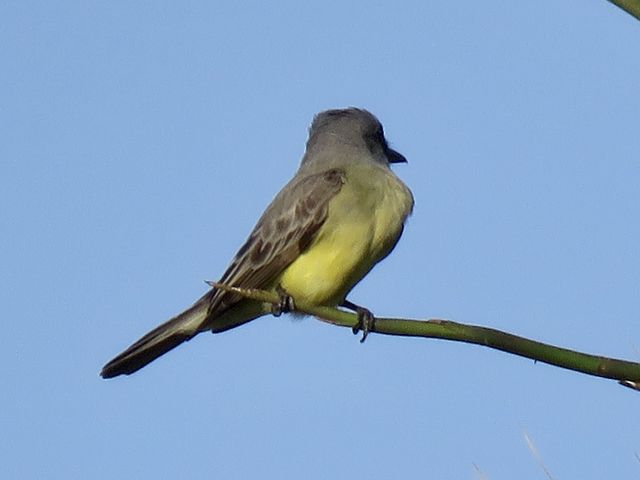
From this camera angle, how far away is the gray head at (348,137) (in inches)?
282

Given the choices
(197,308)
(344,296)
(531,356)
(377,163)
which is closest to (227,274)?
(197,308)

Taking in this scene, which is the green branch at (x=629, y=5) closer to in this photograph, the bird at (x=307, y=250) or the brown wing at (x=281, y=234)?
the bird at (x=307, y=250)

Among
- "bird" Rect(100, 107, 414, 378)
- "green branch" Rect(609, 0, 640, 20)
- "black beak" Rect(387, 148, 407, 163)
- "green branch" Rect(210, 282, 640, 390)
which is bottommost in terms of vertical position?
"green branch" Rect(210, 282, 640, 390)

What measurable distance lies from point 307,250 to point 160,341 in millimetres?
890

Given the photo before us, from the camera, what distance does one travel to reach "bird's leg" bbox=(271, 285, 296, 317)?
5.26m

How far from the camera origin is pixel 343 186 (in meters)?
6.40

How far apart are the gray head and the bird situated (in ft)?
1.50

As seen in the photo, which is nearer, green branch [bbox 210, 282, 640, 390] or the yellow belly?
green branch [bbox 210, 282, 640, 390]

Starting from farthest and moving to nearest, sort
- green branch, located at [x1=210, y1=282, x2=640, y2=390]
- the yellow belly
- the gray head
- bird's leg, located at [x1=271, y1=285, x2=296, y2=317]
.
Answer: the gray head
the yellow belly
bird's leg, located at [x1=271, y1=285, x2=296, y2=317]
green branch, located at [x1=210, y1=282, x2=640, y2=390]

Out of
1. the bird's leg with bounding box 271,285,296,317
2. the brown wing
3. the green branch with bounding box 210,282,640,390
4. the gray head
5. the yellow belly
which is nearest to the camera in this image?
the green branch with bounding box 210,282,640,390

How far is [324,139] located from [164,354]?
1931 mm

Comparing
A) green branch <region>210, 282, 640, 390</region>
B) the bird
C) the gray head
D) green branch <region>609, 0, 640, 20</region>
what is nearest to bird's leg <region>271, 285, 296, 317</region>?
the bird

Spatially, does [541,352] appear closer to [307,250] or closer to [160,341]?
[307,250]

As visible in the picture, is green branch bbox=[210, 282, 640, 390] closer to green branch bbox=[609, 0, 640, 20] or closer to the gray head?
green branch bbox=[609, 0, 640, 20]
